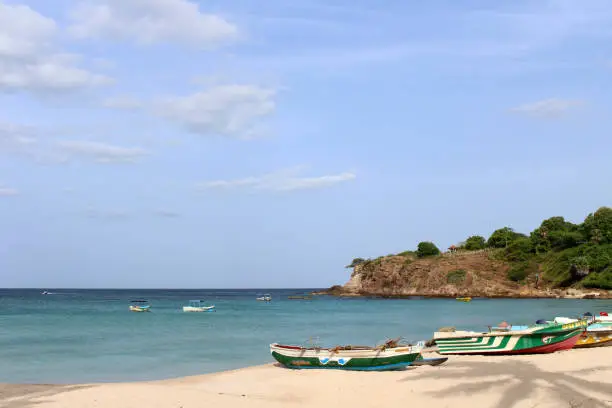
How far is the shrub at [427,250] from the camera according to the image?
158000mm

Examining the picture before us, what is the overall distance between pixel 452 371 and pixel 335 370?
15.9 feet

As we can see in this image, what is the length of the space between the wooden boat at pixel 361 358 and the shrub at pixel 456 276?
11763cm

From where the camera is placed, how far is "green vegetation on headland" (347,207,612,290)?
117000 millimetres

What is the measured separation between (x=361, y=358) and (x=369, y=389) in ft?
15.1

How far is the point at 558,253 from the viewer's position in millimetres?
133625

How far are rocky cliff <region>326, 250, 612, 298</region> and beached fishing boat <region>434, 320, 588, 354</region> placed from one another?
94.5m

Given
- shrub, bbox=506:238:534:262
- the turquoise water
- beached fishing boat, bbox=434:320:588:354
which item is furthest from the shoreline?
beached fishing boat, bbox=434:320:588:354

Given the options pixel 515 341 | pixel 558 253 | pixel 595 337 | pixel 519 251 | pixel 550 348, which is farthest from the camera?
pixel 519 251

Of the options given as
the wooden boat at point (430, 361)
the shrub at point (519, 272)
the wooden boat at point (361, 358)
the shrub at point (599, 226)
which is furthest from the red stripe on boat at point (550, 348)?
the shrub at point (519, 272)

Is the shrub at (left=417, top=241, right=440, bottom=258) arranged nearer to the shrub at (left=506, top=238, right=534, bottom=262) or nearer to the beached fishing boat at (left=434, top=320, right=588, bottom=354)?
the shrub at (left=506, top=238, right=534, bottom=262)

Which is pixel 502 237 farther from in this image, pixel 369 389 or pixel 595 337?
pixel 369 389

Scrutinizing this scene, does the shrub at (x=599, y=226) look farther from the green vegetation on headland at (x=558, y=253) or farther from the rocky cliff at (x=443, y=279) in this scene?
the rocky cliff at (x=443, y=279)

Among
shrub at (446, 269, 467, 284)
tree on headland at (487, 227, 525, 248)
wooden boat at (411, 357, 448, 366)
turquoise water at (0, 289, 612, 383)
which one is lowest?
turquoise water at (0, 289, 612, 383)

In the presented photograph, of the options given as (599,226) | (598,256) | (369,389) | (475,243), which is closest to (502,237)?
(475,243)
